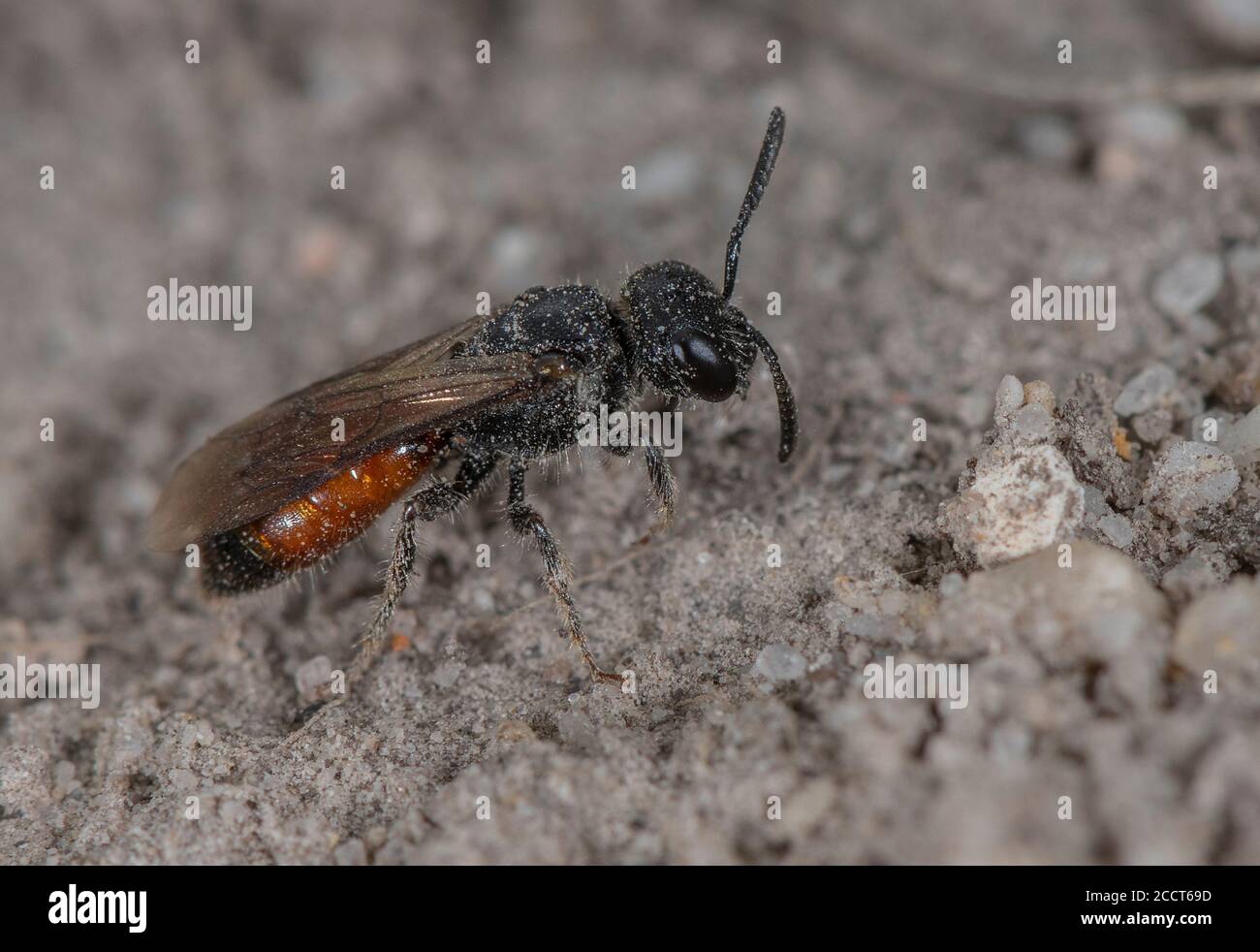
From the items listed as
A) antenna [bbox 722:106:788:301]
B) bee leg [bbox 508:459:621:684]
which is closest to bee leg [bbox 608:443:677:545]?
bee leg [bbox 508:459:621:684]

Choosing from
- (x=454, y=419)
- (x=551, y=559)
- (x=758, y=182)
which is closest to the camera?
(x=551, y=559)

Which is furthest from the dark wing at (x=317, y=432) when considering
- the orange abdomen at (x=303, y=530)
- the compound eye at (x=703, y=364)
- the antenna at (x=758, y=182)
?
the antenna at (x=758, y=182)

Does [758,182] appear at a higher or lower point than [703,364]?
higher

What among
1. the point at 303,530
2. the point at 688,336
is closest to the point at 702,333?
the point at 688,336

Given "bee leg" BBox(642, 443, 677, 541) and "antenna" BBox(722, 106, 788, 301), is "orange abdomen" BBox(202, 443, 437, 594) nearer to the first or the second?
"bee leg" BBox(642, 443, 677, 541)

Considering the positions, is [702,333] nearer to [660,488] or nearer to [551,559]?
[660,488]
